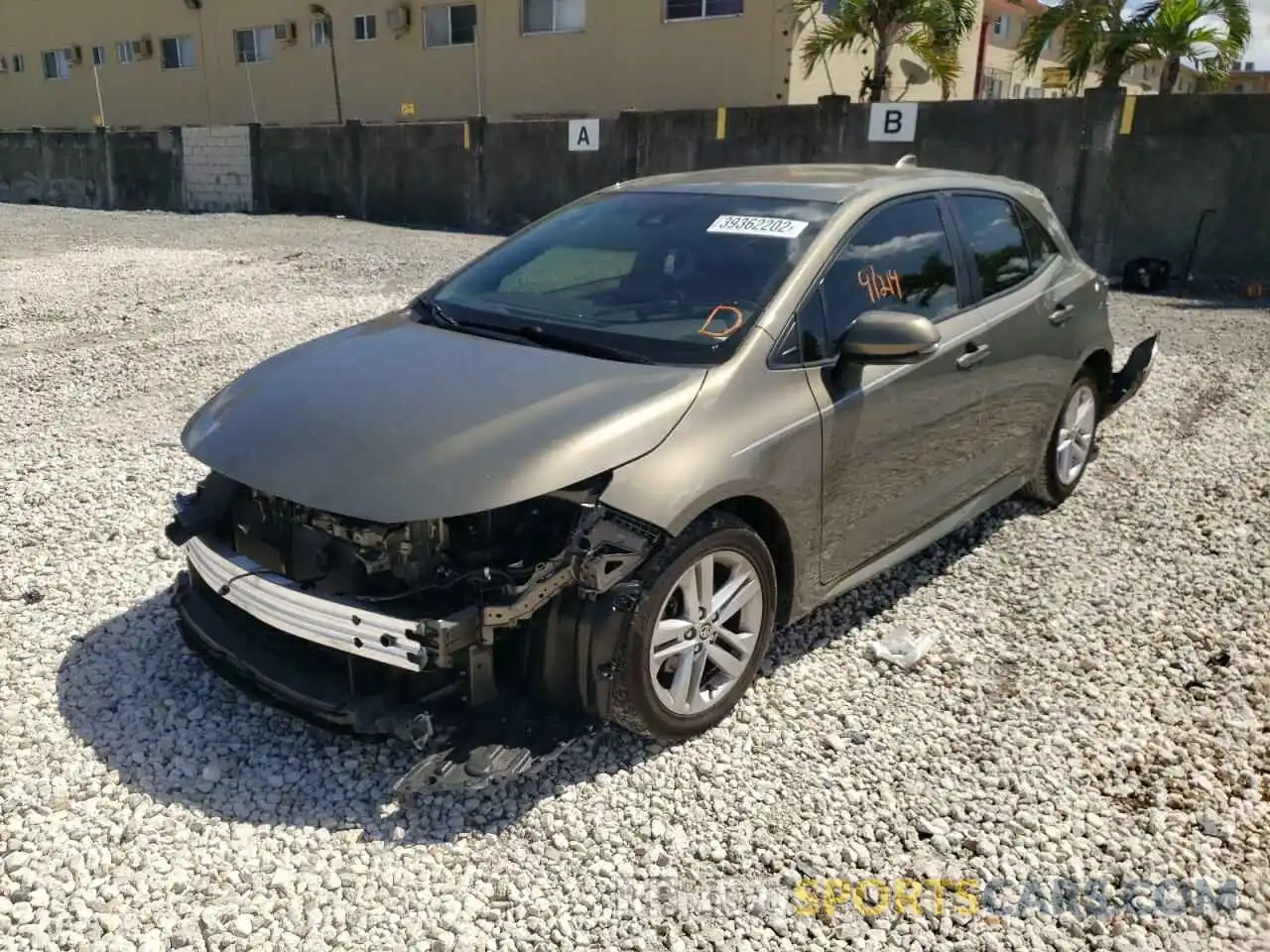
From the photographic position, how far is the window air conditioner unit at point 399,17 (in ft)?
78.5

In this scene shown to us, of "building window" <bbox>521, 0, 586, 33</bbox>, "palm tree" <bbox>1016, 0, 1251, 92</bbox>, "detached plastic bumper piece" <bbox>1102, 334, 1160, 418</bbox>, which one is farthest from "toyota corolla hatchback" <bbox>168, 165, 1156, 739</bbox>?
"building window" <bbox>521, 0, 586, 33</bbox>

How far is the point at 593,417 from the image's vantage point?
3.03m

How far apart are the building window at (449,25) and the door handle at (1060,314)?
69.0 feet

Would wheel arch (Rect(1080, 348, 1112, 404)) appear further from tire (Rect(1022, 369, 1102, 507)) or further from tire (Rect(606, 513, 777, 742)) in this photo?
tire (Rect(606, 513, 777, 742))

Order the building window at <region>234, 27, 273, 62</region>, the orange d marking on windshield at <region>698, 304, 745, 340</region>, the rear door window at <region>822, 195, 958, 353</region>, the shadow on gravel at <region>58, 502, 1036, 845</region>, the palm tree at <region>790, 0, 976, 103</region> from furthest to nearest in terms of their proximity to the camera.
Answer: the building window at <region>234, 27, 273, 62</region> → the palm tree at <region>790, 0, 976, 103</region> → the rear door window at <region>822, 195, 958, 353</region> → the orange d marking on windshield at <region>698, 304, 745, 340</region> → the shadow on gravel at <region>58, 502, 1036, 845</region>

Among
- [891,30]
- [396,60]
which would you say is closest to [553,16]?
[396,60]

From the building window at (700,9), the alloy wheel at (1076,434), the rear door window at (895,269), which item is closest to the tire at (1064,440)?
the alloy wheel at (1076,434)

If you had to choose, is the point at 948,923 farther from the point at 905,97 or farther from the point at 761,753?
the point at 905,97

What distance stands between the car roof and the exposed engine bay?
171cm

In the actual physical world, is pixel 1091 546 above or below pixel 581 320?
below

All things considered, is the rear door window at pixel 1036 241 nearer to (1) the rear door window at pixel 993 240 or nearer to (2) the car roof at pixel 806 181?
(1) the rear door window at pixel 993 240

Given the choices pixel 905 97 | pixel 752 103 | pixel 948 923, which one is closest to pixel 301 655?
pixel 948 923

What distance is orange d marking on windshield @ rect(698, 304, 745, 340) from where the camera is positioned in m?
3.43

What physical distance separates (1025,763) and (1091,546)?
6.39ft
